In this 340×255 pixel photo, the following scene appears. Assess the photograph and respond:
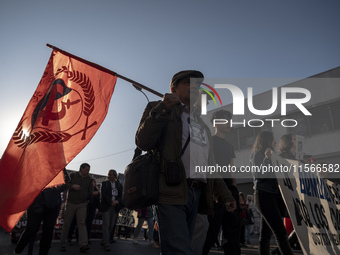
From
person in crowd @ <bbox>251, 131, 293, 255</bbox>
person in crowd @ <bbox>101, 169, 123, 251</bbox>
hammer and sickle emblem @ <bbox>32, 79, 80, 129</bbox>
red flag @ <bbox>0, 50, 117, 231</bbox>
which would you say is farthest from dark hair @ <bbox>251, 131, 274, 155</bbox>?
person in crowd @ <bbox>101, 169, 123, 251</bbox>

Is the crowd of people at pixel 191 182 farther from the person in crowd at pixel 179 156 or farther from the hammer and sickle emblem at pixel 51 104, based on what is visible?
the hammer and sickle emblem at pixel 51 104

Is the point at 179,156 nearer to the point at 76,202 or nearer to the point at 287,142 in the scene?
the point at 287,142

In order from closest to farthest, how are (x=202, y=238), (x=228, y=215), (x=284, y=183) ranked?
(x=202, y=238) → (x=228, y=215) → (x=284, y=183)

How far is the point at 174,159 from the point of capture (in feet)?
7.61

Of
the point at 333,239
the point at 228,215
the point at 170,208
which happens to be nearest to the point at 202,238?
the point at 170,208

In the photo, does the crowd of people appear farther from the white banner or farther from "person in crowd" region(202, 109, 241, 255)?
the white banner

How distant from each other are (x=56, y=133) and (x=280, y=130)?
19027 mm

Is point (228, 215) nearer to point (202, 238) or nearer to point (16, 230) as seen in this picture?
point (202, 238)

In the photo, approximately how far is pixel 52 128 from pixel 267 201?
2.97 m

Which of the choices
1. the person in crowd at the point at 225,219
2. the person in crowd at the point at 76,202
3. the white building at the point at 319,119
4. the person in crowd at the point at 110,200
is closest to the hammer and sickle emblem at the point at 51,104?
the person in crowd at the point at 225,219

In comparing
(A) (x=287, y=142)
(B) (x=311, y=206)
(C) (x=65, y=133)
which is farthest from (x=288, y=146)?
(C) (x=65, y=133)

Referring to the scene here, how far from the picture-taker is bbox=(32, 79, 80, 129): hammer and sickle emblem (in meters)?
3.78

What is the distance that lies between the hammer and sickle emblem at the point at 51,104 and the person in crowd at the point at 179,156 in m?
1.77

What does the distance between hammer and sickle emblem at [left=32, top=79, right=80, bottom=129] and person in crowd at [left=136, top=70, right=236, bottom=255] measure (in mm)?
1769
